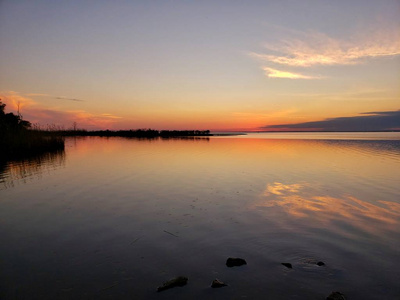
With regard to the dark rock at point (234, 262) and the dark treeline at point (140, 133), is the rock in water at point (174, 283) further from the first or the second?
the dark treeline at point (140, 133)

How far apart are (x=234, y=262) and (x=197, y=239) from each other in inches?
67.6

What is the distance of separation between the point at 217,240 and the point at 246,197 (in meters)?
5.04

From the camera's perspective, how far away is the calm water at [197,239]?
17.0 feet

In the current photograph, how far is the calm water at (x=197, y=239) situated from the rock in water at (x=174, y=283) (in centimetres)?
11

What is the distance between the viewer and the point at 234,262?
5.97 metres

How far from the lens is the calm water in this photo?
17.0 feet

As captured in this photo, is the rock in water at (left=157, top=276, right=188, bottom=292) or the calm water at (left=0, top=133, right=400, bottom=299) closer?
the rock in water at (left=157, top=276, right=188, bottom=292)

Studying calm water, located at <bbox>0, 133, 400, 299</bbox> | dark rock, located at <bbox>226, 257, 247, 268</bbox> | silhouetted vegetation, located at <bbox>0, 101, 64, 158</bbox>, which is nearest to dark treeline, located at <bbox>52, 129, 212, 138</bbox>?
silhouetted vegetation, located at <bbox>0, 101, 64, 158</bbox>

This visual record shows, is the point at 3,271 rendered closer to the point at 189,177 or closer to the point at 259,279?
the point at 259,279

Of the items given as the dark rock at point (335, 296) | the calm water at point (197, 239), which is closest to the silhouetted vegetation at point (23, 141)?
the calm water at point (197, 239)

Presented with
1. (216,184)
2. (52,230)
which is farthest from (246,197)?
(52,230)

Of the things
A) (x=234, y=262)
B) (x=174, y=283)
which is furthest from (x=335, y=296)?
(x=174, y=283)

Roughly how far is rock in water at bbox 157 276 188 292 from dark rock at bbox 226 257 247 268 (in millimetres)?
1188

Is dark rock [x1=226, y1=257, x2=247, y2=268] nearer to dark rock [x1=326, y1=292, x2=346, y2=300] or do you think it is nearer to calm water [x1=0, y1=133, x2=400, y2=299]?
calm water [x1=0, y1=133, x2=400, y2=299]
